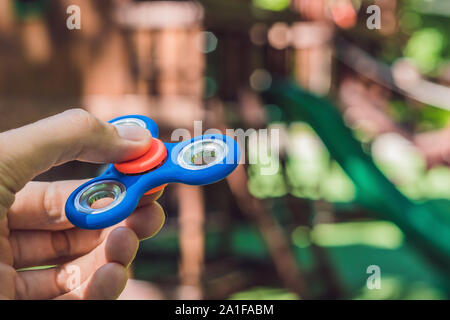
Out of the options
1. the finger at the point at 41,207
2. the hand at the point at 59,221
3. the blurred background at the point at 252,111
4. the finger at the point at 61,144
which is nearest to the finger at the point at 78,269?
the hand at the point at 59,221

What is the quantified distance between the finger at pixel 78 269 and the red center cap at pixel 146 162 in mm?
192

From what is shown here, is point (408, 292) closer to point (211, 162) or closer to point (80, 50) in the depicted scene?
point (80, 50)

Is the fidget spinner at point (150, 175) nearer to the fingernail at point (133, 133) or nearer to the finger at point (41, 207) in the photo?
the fingernail at point (133, 133)

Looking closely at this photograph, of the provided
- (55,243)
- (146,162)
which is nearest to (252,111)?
(55,243)

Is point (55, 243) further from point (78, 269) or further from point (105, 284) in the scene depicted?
point (105, 284)

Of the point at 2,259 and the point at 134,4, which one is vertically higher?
the point at 134,4

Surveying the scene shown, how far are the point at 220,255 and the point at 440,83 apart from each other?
3784 mm

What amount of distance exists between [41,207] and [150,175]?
15.4 inches

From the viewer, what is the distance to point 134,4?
130 inches

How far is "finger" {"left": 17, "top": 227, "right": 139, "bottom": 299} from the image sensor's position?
4.07 feet

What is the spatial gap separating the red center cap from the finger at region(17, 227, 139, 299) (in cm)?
19

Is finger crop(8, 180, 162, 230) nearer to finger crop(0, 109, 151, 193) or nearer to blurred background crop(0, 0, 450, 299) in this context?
finger crop(0, 109, 151, 193)

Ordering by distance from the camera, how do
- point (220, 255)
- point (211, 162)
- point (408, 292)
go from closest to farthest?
1. point (211, 162)
2. point (408, 292)
3. point (220, 255)
